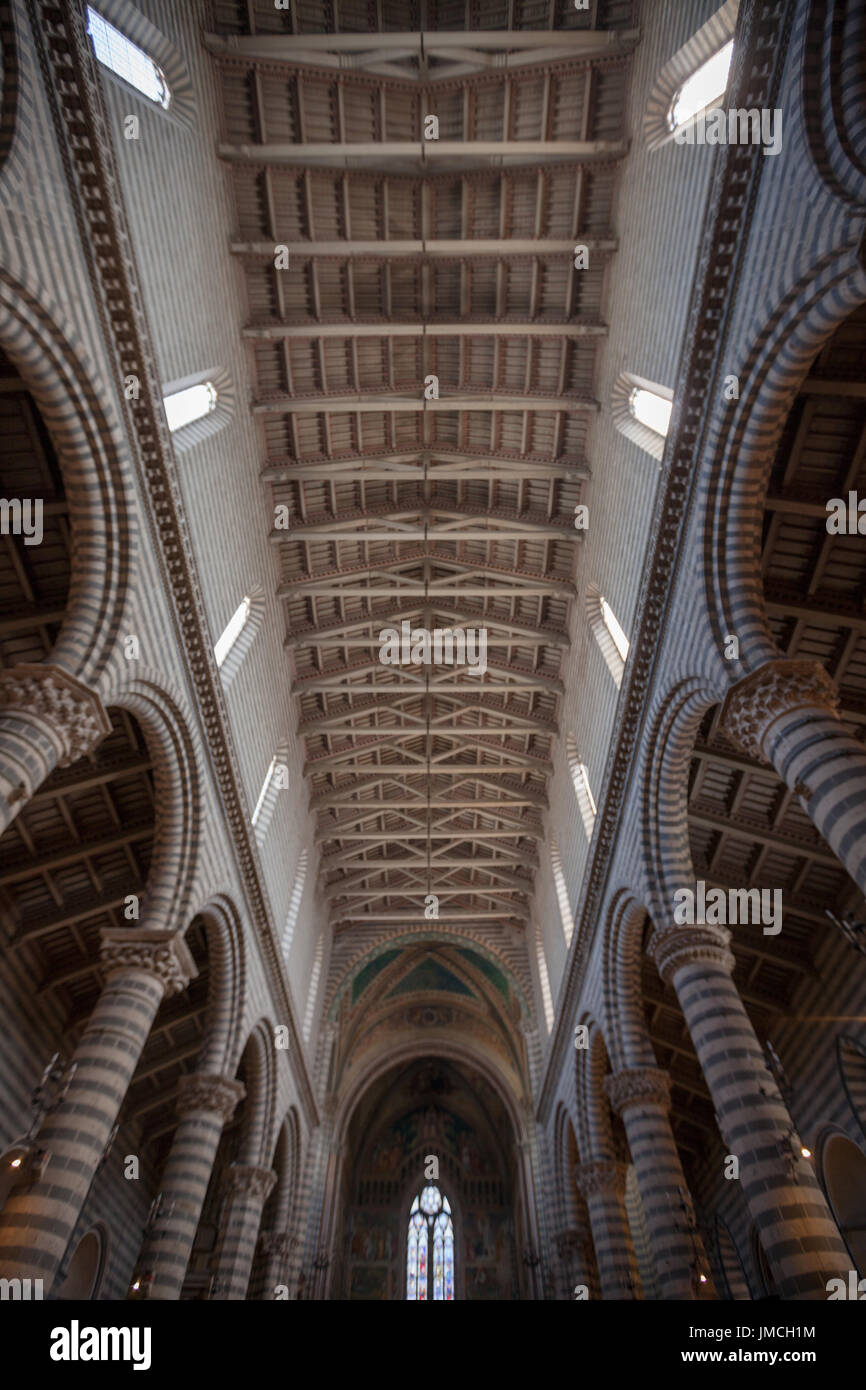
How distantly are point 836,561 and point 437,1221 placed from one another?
90.3ft

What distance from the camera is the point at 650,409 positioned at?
14562 millimetres

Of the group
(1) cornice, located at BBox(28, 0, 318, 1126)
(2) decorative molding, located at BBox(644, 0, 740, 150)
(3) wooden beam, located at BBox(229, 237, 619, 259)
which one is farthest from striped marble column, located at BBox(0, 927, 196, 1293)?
(2) decorative molding, located at BBox(644, 0, 740, 150)

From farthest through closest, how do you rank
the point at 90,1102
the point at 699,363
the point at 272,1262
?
the point at 272,1262, the point at 699,363, the point at 90,1102

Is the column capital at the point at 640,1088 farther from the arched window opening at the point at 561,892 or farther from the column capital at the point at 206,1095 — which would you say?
the column capital at the point at 206,1095

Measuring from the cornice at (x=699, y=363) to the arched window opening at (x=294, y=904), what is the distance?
925cm

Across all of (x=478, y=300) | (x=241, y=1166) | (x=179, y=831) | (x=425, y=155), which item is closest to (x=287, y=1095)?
(x=241, y=1166)

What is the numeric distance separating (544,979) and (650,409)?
1691cm

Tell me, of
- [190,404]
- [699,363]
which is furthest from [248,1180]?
[699,363]

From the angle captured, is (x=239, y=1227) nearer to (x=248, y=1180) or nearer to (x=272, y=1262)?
(x=248, y=1180)

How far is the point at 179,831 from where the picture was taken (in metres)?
12.7

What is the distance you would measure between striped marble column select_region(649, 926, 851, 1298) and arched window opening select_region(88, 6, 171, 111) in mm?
14835

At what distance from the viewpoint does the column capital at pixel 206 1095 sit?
1368cm

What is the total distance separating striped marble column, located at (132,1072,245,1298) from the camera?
11.7m

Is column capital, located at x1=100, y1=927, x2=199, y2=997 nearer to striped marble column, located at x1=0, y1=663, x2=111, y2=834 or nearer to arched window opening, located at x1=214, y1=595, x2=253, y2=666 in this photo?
striped marble column, located at x1=0, y1=663, x2=111, y2=834
